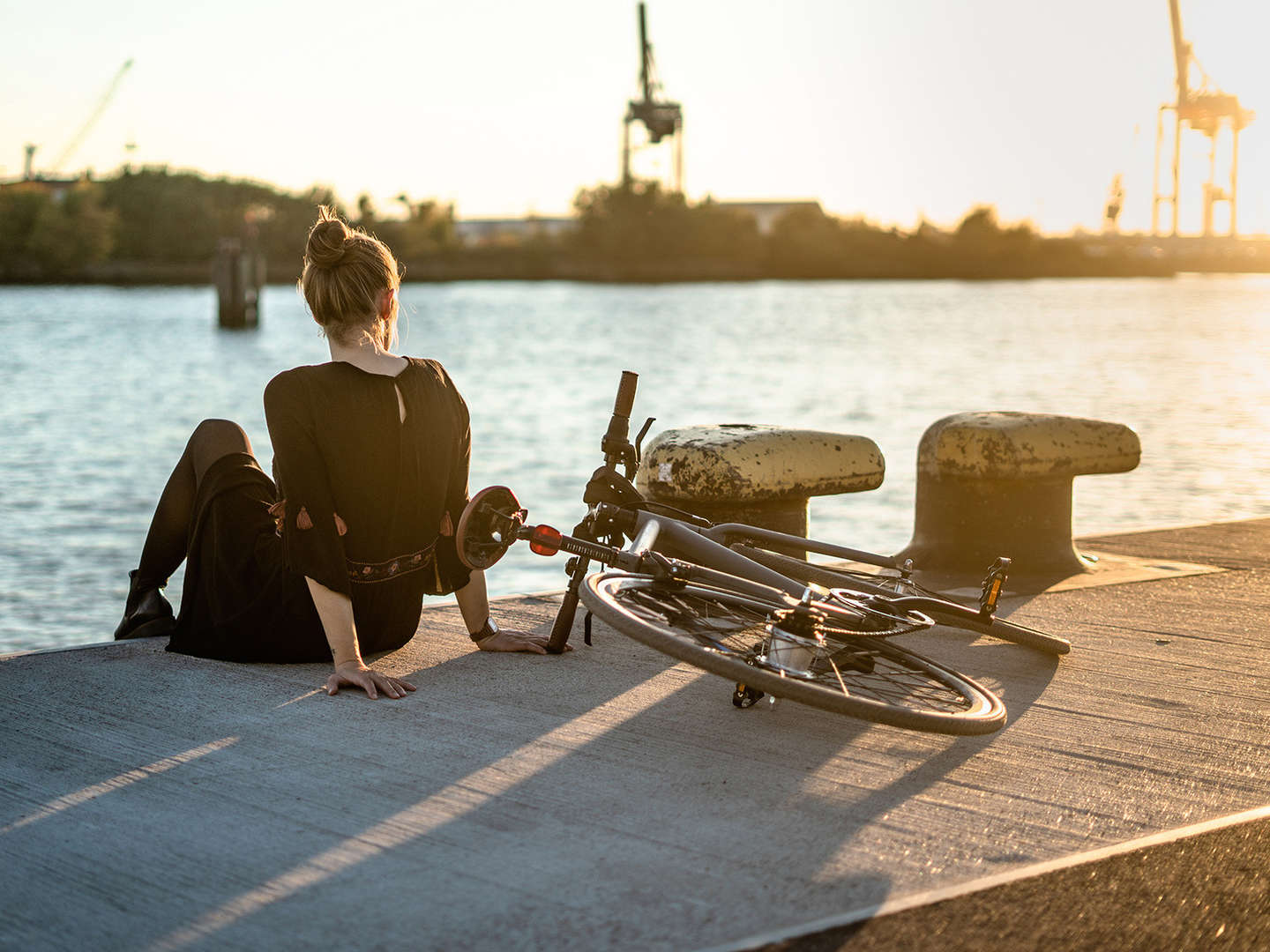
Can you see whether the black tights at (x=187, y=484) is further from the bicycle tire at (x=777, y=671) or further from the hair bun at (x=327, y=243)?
the bicycle tire at (x=777, y=671)

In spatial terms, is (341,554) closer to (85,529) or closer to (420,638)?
(420,638)

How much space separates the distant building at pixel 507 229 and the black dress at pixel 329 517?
466 feet

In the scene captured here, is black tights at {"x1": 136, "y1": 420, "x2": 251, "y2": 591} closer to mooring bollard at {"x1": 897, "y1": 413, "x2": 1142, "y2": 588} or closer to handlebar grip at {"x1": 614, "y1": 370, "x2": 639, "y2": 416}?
handlebar grip at {"x1": 614, "y1": 370, "x2": 639, "y2": 416}

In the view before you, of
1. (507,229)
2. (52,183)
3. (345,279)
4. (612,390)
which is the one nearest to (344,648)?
(345,279)

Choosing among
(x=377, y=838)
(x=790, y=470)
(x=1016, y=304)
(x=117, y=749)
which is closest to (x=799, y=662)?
(x=377, y=838)

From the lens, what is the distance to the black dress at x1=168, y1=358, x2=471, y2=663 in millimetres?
4273

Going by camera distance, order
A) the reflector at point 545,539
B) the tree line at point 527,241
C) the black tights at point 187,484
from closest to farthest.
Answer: the reflector at point 545,539, the black tights at point 187,484, the tree line at point 527,241

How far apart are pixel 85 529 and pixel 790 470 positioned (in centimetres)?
1525

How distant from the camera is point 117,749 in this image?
3801mm

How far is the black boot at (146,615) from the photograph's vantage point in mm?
5070

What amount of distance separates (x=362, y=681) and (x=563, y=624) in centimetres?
79

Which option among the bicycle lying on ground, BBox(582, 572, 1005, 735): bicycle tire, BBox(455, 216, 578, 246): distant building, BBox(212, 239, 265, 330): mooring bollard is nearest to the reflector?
the bicycle lying on ground

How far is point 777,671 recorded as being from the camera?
3.59 m

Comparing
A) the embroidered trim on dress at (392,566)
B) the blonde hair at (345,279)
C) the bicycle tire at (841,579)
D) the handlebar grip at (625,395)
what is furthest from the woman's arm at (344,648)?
the bicycle tire at (841,579)
